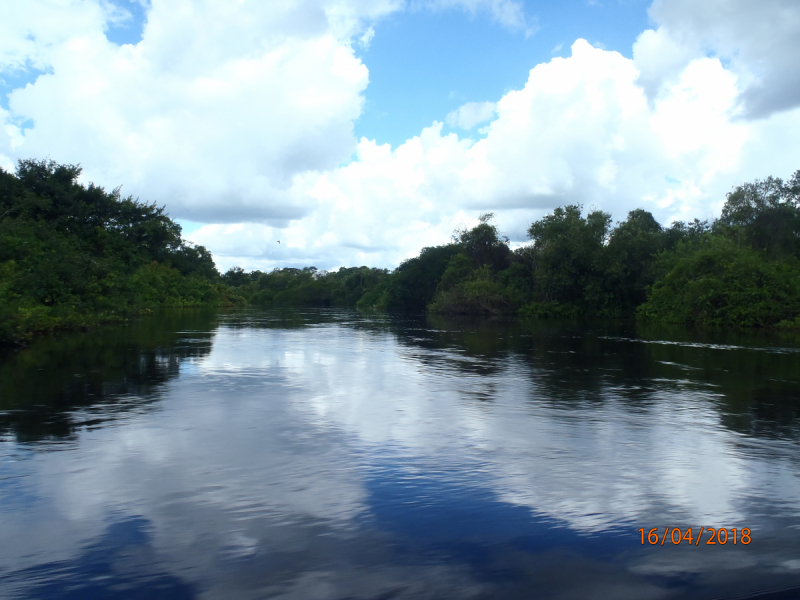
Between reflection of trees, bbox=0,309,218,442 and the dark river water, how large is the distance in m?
0.08

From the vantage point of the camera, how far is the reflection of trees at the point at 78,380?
816cm

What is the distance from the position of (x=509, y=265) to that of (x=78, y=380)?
5842 centimetres

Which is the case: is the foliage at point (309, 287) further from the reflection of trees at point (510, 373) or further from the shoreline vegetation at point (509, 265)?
the reflection of trees at point (510, 373)

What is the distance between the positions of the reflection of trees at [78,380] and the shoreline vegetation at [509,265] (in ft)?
6.46

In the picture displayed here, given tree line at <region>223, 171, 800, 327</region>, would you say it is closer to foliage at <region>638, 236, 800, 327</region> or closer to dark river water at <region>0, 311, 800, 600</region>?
foliage at <region>638, 236, 800, 327</region>

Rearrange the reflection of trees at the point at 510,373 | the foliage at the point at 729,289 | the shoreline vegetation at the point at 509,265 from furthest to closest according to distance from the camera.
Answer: the foliage at the point at 729,289 → the shoreline vegetation at the point at 509,265 → the reflection of trees at the point at 510,373

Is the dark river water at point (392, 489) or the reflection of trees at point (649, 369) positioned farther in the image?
the reflection of trees at point (649, 369)

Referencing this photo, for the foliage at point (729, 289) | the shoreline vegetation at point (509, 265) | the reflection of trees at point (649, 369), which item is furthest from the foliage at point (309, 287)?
the reflection of trees at point (649, 369)

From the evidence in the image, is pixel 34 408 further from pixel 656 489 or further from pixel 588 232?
pixel 588 232

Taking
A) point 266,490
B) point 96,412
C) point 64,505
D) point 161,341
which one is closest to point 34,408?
point 96,412

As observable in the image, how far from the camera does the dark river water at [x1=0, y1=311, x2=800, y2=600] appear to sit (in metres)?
3.93

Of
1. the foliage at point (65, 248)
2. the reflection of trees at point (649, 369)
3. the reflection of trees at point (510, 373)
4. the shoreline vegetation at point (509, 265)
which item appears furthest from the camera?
the shoreline vegetation at point (509, 265)

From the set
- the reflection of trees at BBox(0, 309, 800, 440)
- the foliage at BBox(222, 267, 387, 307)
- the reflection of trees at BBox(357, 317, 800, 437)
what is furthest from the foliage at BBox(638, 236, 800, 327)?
the foliage at BBox(222, 267, 387, 307)

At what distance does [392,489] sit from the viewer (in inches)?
222
